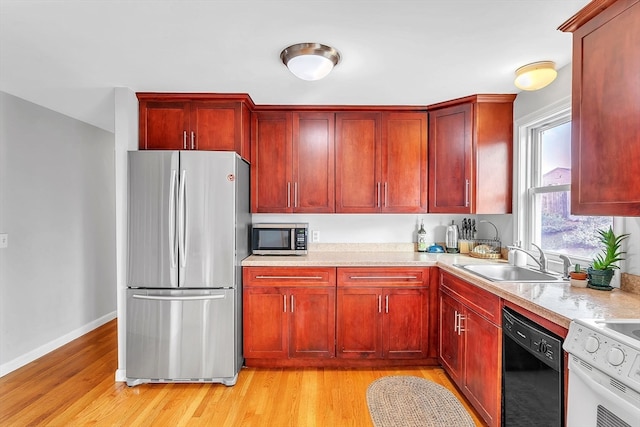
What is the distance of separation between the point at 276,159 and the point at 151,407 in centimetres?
215

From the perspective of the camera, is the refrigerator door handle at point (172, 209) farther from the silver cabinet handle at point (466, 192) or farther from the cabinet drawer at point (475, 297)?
the silver cabinet handle at point (466, 192)

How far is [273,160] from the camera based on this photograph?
311 centimetres

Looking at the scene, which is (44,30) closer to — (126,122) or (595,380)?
(126,122)

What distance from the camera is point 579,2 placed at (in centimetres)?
155

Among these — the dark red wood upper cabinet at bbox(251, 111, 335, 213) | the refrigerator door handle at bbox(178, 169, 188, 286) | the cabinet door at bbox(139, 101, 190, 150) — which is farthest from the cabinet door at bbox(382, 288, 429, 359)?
the cabinet door at bbox(139, 101, 190, 150)

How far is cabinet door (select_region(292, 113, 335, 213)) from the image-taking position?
312cm

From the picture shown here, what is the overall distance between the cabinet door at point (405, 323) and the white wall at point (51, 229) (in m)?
3.15

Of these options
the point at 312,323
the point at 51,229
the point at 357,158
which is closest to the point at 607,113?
the point at 357,158

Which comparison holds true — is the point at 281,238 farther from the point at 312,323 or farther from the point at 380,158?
the point at 380,158

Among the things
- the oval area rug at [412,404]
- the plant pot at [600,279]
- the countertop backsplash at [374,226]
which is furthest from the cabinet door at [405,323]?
the plant pot at [600,279]

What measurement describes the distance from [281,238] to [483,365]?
1.86 metres

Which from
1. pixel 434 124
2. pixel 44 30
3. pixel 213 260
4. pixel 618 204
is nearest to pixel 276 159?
pixel 213 260

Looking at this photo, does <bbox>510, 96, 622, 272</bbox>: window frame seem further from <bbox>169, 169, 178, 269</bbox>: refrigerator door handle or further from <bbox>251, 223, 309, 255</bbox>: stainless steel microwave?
<bbox>169, 169, 178, 269</bbox>: refrigerator door handle

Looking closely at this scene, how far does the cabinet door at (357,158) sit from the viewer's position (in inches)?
123
